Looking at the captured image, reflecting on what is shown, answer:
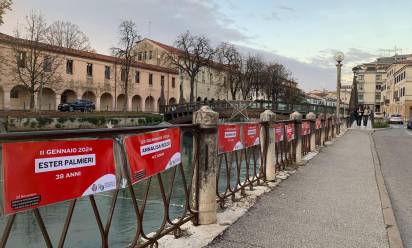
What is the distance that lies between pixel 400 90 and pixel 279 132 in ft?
287

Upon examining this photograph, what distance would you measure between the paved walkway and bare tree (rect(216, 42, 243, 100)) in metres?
66.0

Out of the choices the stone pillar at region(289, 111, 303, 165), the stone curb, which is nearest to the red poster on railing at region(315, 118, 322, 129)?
the stone pillar at region(289, 111, 303, 165)

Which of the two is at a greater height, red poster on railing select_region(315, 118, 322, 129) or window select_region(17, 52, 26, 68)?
window select_region(17, 52, 26, 68)

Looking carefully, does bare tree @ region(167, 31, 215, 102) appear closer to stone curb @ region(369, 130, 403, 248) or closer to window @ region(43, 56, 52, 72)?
window @ region(43, 56, 52, 72)

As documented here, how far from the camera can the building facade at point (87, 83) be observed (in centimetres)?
4378

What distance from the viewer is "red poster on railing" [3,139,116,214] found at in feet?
9.12

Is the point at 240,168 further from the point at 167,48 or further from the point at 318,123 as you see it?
the point at 167,48

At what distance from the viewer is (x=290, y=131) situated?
11242 mm

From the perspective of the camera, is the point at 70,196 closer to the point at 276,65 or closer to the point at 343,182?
the point at 343,182

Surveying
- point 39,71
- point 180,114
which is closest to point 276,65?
point 180,114

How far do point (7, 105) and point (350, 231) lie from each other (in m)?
45.1

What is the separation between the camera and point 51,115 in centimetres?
3750

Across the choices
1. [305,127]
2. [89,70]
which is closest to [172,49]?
[89,70]

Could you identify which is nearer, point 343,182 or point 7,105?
point 343,182
